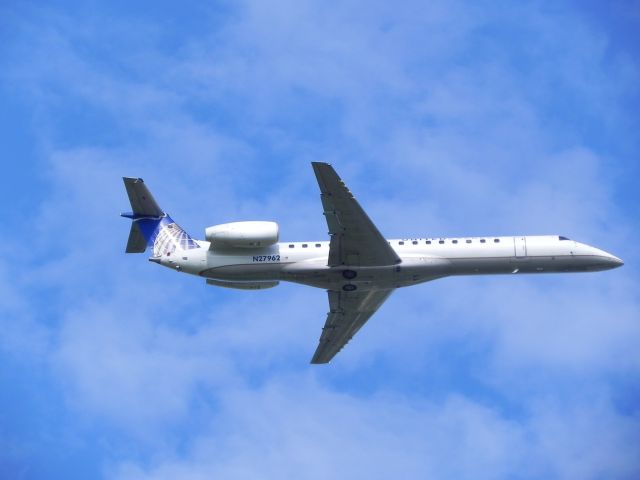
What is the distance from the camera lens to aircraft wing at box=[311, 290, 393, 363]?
5053 centimetres

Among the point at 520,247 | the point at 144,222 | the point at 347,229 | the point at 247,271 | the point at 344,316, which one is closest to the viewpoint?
the point at 347,229

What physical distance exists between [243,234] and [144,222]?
6.45 m

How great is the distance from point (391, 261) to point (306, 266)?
4.03m

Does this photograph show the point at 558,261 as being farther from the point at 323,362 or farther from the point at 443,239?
the point at 323,362

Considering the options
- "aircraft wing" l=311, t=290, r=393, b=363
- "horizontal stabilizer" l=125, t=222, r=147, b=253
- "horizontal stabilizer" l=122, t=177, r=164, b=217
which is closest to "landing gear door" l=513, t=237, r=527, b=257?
"aircraft wing" l=311, t=290, r=393, b=363

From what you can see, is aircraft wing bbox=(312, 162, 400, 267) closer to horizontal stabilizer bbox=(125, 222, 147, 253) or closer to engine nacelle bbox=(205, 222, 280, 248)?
engine nacelle bbox=(205, 222, 280, 248)

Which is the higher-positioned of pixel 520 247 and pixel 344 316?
pixel 520 247

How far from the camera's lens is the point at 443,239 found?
48.7 m

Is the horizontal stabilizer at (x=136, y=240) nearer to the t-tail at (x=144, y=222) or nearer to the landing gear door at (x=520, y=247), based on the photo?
the t-tail at (x=144, y=222)

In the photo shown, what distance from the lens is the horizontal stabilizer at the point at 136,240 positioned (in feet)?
167

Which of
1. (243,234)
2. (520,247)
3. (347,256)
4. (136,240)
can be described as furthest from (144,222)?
(520,247)

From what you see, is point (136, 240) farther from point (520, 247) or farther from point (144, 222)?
point (520, 247)

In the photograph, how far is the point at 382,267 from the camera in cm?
4756

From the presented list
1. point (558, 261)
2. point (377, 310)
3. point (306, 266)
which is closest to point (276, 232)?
point (306, 266)
